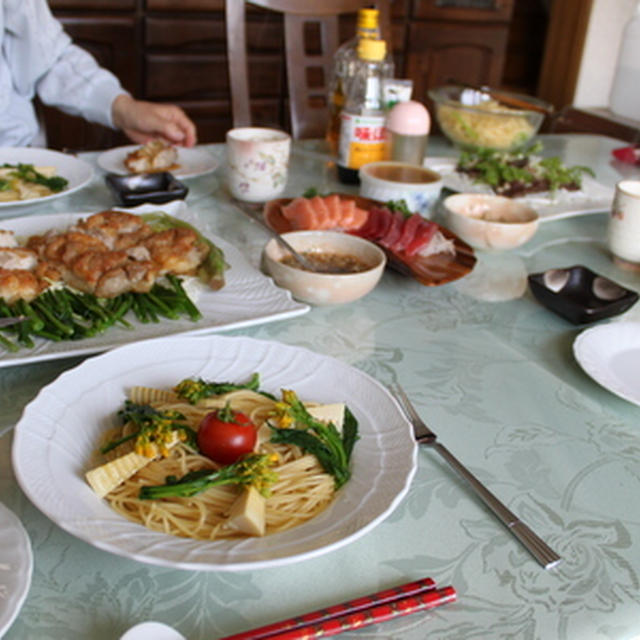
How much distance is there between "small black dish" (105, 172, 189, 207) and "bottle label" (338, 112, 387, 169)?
1.62 ft

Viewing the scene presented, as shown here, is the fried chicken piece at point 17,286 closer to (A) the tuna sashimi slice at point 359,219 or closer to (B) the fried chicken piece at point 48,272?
(B) the fried chicken piece at point 48,272

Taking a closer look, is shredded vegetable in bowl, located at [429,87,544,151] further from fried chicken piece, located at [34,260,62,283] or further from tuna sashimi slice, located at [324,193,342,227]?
fried chicken piece, located at [34,260,62,283]

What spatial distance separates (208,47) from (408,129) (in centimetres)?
235

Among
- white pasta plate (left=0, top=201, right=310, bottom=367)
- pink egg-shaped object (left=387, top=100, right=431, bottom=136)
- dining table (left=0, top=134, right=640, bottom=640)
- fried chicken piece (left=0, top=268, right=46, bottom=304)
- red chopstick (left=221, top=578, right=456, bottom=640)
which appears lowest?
dining table (left=0, top=134, right=640, bottom=640)

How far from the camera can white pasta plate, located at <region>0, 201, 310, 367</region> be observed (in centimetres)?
100

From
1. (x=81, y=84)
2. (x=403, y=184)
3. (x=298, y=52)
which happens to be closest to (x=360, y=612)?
(x=403, y=184)

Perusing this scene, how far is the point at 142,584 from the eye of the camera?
686mm

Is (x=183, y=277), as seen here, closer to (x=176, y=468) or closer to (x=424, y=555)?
(x=176, y=468)

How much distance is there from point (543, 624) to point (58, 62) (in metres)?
2.16

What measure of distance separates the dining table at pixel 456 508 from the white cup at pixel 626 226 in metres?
0.17

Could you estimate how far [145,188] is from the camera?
5.23 feet

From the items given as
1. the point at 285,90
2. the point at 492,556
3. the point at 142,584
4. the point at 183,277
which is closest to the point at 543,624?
the point at 492,556

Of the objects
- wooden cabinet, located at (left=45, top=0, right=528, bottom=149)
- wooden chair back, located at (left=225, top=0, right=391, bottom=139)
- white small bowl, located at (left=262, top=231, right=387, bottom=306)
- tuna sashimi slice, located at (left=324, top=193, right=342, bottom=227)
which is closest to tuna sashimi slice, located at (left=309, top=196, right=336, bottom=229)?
tuna sashimi slice, located at (left=324, top=193, right=342, bottom=227)

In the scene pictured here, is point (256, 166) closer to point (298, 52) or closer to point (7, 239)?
point (7, 239)
